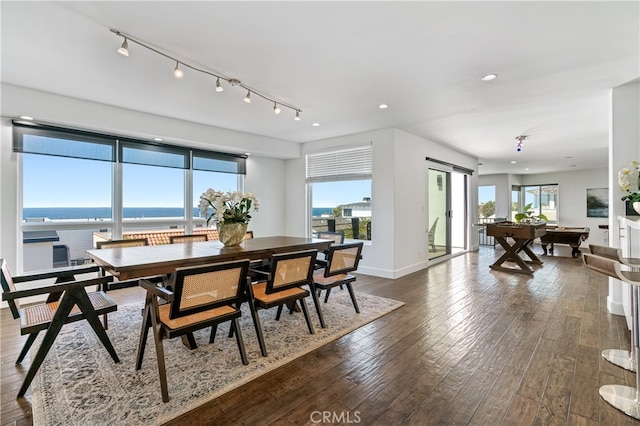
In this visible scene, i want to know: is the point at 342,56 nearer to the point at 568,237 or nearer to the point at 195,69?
the point at 195,69

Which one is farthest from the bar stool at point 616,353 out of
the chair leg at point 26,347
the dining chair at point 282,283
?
the chair leg at point 26,347

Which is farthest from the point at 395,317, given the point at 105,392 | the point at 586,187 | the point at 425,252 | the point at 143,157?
the point at 586,187

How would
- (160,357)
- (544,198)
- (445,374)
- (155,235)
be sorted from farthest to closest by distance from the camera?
(544,198) < (155,235) < (445,374) < (160,357)

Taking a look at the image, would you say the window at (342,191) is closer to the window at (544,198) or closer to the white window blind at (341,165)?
the white window blind at (341,165)

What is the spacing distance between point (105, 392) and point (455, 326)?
9.76 ft

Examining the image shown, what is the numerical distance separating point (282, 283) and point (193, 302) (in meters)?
0.81

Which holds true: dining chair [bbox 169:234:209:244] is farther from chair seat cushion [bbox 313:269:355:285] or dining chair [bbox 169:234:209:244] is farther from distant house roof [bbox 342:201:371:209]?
distant house roof [bbox 342:201:371:209]

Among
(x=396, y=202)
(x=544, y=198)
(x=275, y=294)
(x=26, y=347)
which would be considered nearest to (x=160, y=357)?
(x=275, y=294)

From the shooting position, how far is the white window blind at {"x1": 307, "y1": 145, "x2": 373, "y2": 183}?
5344 mm

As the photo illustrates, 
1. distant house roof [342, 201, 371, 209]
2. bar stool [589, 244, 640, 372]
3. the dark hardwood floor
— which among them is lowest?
the dark hardwood floor

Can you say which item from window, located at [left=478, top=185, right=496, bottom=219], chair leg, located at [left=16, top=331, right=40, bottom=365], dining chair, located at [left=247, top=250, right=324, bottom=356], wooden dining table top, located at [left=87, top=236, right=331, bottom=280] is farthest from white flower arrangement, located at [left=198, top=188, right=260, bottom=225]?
window, located at [left=478, top=185, right=496, bottom=219]

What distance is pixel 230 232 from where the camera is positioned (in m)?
2.99

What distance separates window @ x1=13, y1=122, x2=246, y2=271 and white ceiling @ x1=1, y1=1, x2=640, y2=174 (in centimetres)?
89

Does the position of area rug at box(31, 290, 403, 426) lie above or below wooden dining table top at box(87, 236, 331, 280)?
below
